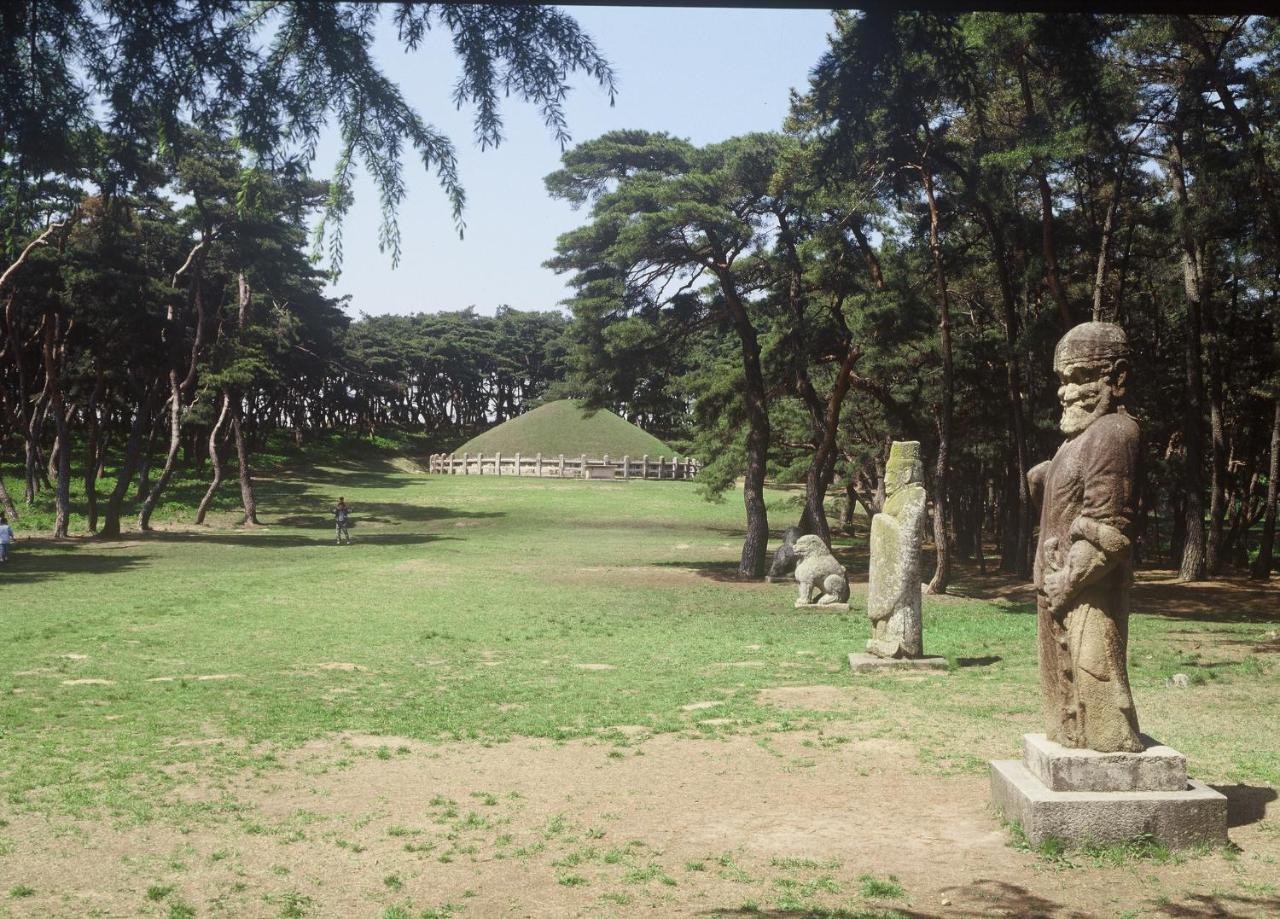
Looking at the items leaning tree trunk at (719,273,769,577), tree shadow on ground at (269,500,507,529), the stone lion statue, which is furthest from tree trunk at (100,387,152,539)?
the stone lion statue

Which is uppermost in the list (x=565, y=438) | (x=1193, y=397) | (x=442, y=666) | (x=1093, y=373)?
(x=1193, y=397)

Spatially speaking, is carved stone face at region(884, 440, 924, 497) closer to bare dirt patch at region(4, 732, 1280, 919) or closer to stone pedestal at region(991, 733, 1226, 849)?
bare dirt patch at region(4, 732, 1280, 919)

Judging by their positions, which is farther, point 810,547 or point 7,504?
point 7,504

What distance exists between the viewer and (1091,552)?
734 centimetres

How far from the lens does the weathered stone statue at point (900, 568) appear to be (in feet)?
46.7

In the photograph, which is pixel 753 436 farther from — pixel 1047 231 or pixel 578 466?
pixel 578 466

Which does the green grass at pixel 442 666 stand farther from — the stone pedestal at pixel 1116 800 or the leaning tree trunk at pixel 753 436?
the stone pedestal at pixel 1116 800

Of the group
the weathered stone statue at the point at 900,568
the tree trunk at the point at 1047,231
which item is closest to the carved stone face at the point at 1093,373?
the weathered stone statue at the point at 900,568

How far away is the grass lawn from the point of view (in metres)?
6.69

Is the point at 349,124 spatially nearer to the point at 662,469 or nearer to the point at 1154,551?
the point at 1154,551

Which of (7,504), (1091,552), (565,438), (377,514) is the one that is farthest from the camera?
(565,438)

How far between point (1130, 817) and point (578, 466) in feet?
206

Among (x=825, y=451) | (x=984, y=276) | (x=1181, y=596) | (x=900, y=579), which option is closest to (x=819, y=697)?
(x=900, y=579)

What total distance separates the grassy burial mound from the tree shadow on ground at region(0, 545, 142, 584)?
1708 inches
